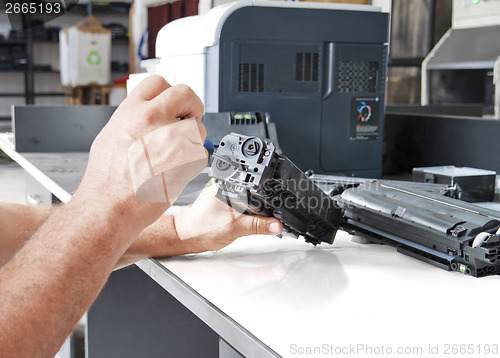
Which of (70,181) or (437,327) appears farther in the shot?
(70,181)

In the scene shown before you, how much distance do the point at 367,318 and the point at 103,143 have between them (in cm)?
36

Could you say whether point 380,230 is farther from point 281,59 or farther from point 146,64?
point 146,64

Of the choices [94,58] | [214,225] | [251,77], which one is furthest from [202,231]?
[94,58]

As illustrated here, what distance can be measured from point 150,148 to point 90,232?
110mm

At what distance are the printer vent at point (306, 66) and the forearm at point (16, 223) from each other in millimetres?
905

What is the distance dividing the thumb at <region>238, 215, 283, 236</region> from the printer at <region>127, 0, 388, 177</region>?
736mm

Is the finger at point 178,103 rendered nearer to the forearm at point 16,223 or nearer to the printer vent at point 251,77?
the forearm at point 16,223

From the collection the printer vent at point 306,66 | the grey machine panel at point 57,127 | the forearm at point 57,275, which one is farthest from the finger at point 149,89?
the grey machine panel at point 57,127

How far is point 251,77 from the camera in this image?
1.60m

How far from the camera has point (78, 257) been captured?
22.2 inches

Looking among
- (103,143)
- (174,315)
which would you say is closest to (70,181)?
(174,315)

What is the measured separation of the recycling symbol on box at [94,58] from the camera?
674 cm

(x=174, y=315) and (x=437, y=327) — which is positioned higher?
(x=437, y=327)

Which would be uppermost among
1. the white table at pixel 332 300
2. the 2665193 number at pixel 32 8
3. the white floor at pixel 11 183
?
the 2665193 number at pixel 32 8
